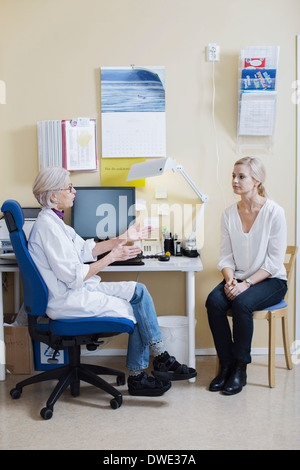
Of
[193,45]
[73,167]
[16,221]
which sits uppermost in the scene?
[193,45]

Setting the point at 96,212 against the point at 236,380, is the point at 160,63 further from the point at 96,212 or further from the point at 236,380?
the point at 236,380

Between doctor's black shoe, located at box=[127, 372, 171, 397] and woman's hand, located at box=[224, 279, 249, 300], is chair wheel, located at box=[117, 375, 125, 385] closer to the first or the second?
doctor's black shoe, located at box=[127, 372, 171, 397]

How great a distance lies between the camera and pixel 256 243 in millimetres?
2762

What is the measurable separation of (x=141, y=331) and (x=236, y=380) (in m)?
0.59

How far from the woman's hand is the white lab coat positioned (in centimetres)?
62

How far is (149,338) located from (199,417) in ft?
1.46

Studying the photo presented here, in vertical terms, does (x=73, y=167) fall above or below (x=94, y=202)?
above

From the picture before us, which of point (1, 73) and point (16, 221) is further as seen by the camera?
point (1, 73)

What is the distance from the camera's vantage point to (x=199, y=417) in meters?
2.31

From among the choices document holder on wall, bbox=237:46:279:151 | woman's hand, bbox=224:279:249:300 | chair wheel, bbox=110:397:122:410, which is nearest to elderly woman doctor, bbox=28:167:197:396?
chair wheel, bbox=110:397:122:410

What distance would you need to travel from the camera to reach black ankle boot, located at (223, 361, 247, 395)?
8.43 ft

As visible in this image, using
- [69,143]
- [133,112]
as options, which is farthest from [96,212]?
[133,112]
